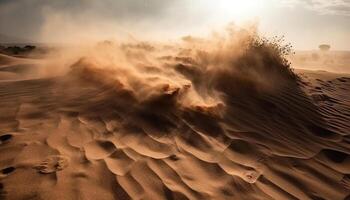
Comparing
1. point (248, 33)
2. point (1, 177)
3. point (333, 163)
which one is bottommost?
point (1, 177)

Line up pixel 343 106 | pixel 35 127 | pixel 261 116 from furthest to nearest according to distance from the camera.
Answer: pixel 343 106
pixel 261 116
pixel 35 127

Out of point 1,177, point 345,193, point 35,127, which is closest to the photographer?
point 1,177

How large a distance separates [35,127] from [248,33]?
5109 mm

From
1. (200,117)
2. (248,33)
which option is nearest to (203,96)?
(200,117)

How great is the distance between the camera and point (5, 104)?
13.8 ft

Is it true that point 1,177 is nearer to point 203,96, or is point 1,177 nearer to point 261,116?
point 203,96

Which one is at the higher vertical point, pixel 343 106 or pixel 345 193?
pixel 343 106

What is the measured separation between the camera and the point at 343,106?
5.89 meters

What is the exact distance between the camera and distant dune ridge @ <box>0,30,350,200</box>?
2.63m

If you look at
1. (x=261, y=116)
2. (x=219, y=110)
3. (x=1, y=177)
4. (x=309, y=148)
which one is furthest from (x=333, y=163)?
(x=1, y=177)

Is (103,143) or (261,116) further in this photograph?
(261,116)

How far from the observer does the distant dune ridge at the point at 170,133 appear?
263cm

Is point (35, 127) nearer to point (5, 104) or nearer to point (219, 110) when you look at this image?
point (5, 104)

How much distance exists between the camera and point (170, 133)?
3.52 metres
